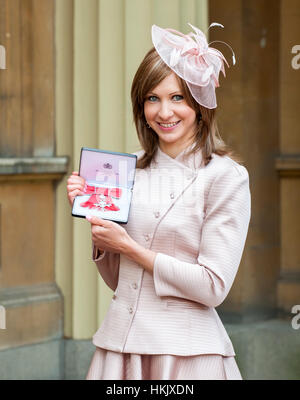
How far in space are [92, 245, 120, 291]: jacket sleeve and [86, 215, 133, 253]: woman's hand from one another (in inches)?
6.9

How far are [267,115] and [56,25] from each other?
1.76 metres

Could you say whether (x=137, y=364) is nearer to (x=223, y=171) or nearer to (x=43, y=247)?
(x=223, y=171)

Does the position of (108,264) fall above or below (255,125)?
below

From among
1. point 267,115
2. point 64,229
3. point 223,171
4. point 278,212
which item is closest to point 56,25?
point 64,229

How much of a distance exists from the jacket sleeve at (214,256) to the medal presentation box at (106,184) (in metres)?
0.20

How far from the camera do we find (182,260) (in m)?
2.45

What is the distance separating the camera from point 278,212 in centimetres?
580

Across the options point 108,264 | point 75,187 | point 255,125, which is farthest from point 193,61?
point 255,125

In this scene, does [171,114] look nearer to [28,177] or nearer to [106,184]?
[106,184]

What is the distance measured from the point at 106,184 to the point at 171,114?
0.30 m

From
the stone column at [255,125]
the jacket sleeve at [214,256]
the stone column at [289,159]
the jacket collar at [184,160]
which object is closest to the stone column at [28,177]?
the stone column at [255,125]

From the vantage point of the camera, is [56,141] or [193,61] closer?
[193,61]

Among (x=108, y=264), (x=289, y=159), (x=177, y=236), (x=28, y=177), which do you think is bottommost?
(x=108, y=264)

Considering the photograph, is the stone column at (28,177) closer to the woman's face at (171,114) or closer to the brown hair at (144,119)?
the brown hair at (144,119)
